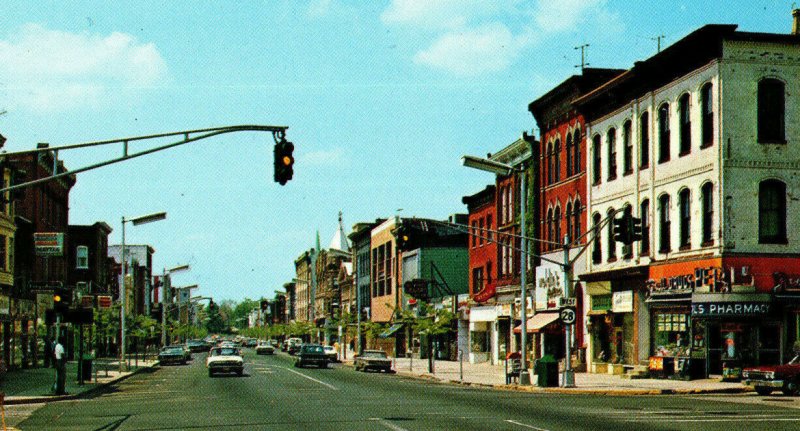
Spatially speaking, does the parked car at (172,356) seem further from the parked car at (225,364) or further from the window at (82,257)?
the parked car at (225,364)

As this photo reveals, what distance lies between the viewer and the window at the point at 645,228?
4628 cm

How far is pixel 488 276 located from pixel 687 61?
103ft

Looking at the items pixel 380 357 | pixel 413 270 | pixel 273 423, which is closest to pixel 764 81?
pixel 273 423

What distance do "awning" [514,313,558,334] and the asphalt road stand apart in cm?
1768

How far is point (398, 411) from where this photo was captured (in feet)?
89.4

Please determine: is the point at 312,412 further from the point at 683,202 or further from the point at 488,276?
the point at 488,276

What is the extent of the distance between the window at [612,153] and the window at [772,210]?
36.1 ft

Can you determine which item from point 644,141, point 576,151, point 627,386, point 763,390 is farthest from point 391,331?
point 763,390

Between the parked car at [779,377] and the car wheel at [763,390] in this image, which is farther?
the car wheel at [763,390]

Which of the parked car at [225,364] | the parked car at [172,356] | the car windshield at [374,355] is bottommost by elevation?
the parked car at [172,356]

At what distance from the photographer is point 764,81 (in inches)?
1566

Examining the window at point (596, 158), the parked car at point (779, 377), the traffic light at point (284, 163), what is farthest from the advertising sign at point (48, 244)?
the parked car at point (779, 377)

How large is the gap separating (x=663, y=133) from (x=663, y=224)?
376 cm

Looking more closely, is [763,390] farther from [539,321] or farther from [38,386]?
[38,386]
